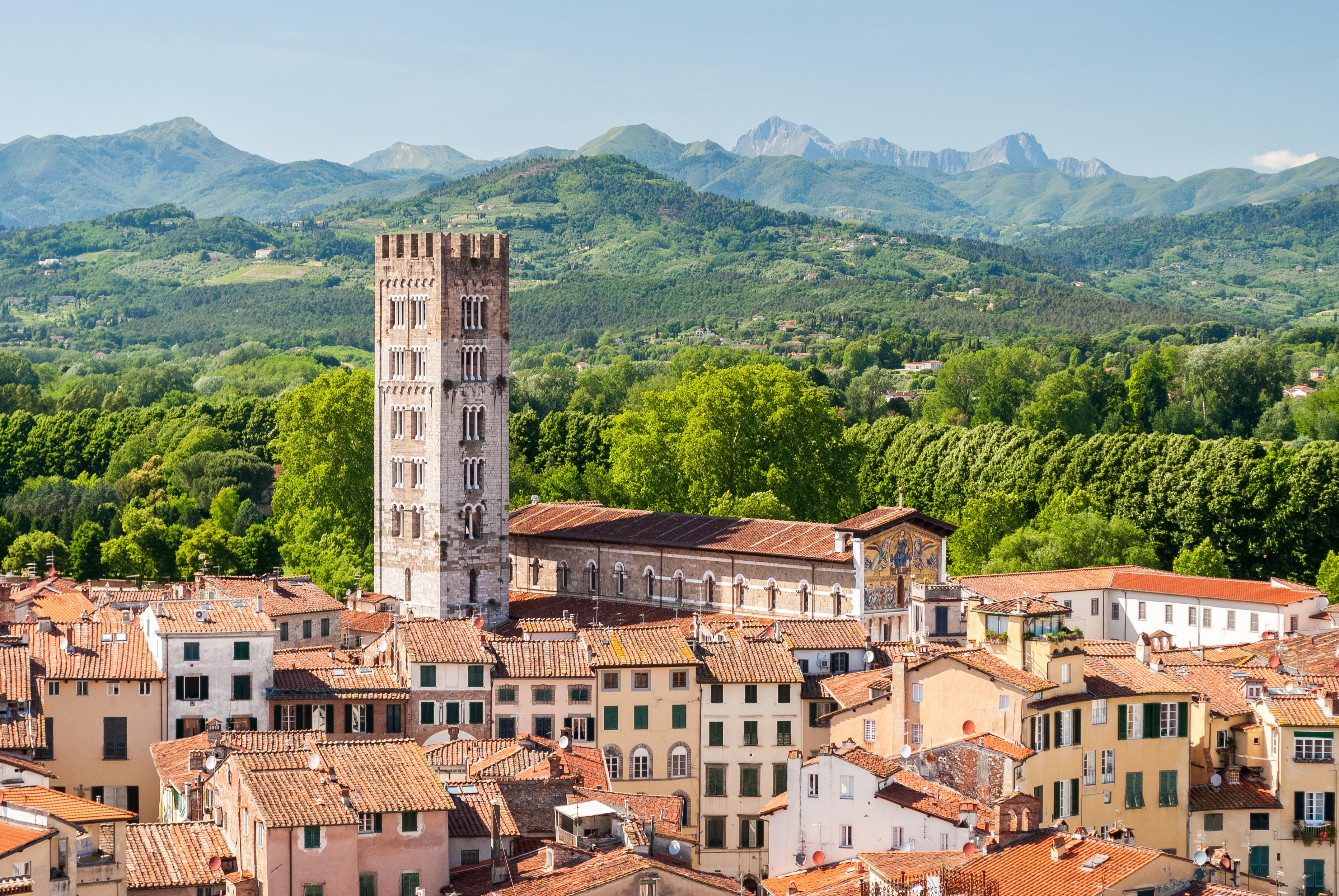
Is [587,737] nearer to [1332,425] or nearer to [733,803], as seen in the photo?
[733,803]

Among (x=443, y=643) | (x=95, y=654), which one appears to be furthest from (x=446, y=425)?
(x=95, y=654)

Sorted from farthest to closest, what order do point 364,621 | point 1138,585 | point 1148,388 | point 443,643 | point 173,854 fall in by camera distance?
point 1148,388 < point 1138,585 < point 364,621 < point 443,643 < point 173,854

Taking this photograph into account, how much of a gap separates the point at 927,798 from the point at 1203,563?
47189 millimetres

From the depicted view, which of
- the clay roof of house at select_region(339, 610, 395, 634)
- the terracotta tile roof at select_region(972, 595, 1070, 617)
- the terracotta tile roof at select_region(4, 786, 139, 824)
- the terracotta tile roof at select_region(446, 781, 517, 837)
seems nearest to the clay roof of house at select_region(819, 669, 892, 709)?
the terracotta tile roof at select_region(972, 595, 1070, 617)

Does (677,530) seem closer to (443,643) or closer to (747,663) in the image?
(443,643)

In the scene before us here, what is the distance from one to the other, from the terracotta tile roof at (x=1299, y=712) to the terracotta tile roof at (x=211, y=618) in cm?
2498

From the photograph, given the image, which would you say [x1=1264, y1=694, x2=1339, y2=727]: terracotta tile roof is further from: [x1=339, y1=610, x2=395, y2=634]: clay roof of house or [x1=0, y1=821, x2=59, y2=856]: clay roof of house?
[x1=339, y1=610, x2=395, y2=634]: clay roof of house

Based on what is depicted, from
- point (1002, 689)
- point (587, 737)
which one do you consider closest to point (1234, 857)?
point (1002, 689)

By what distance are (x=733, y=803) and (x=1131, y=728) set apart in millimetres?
11028

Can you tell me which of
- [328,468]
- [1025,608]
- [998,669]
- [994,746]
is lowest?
[994,746]

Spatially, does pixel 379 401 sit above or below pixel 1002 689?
above

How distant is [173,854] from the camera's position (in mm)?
41781

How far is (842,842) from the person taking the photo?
1821 inches

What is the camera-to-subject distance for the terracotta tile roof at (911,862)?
134 ft
